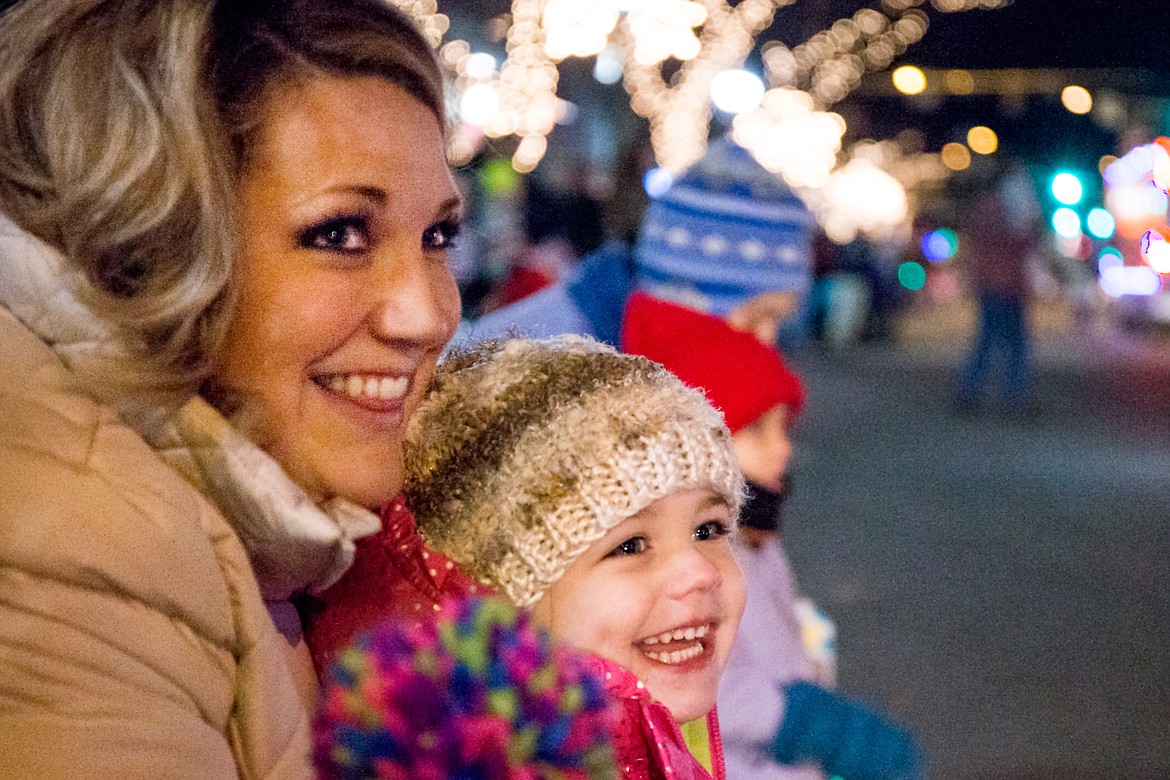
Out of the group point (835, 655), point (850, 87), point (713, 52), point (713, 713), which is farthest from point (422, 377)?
point (850, 87)

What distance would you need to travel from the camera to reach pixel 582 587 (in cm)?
175

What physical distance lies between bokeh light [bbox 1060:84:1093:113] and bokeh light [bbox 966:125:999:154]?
6.51 m

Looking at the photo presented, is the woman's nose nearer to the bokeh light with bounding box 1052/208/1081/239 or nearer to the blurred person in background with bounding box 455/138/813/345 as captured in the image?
the blurred person in background with bounding box 455/138/813/345

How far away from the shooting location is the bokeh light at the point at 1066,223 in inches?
837

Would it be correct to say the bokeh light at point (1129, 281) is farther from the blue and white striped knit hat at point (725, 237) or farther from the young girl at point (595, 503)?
the young girl at point (595, 503)

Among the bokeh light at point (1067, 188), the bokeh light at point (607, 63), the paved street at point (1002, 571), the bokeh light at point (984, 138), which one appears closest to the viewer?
the paved street at point (1002, 571)

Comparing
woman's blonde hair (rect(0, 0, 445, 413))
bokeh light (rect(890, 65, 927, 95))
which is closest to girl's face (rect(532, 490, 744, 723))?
woman's blonde hair (rect(0, 0, 445, 413))

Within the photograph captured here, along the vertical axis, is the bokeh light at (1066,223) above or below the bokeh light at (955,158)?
above

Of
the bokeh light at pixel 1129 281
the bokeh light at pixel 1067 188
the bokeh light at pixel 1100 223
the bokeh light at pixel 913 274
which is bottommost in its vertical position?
the bokeh light at pixel 913 274

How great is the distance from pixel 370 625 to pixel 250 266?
53 cm

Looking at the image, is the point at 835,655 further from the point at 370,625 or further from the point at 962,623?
the point at 370,625

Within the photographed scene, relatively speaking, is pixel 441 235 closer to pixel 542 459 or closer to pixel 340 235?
pixel 340 235

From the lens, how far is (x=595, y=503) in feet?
5.60

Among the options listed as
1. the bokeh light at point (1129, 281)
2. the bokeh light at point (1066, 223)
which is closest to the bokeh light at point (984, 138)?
the bokeh light at point (1066, 223)
